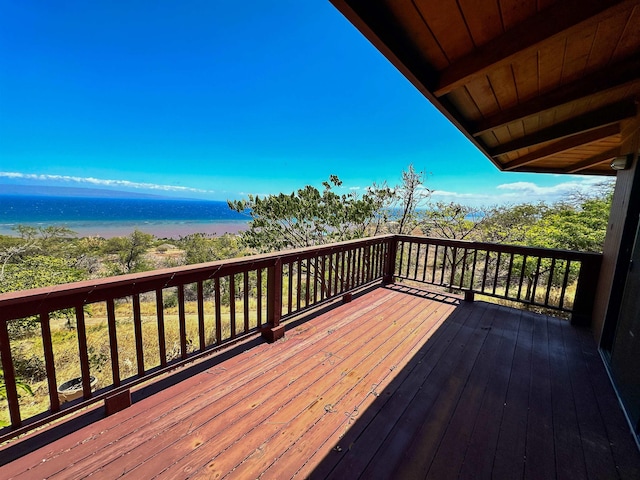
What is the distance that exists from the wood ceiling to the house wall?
1.16 ft

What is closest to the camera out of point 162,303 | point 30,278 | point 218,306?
point 162,303

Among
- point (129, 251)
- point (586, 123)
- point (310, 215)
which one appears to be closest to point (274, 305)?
A: point (586, 123)

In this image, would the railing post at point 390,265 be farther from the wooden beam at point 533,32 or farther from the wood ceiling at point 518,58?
the wooden beam at point 533,32

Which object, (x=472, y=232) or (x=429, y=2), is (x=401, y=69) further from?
(x=472, y=232)

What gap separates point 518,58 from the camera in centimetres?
141

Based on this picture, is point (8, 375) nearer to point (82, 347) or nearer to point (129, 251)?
point (82, 347)

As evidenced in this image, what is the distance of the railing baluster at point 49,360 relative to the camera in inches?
52.4

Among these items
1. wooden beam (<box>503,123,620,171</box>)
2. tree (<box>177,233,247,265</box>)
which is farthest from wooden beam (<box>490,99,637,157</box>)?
tree (<box>177,233,247,265</box>)

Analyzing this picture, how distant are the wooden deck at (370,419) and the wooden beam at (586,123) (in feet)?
7.19

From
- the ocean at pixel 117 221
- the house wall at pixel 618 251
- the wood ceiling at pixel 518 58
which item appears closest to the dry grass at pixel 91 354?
the wood ceiling at pixel 518 58

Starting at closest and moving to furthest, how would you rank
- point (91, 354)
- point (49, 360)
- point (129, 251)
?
point (49, 360) < point (91, 354) < point (129, 251)

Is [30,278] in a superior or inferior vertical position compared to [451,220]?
inferior

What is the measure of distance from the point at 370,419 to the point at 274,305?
4.25ft

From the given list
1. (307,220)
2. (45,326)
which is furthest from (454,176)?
(45,326)
